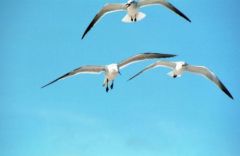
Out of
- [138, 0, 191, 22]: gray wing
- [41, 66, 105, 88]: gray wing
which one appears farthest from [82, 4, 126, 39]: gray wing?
[41, 66, 105, 88]: gray wing

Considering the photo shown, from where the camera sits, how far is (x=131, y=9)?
9336 millimetres

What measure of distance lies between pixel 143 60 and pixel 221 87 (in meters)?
1.81

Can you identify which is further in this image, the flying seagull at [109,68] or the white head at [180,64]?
the white head at [180,64]

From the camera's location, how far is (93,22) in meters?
9.73

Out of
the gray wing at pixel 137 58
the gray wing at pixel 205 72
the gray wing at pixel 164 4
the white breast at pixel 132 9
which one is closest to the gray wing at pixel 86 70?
the gray wing at pixel 137 58

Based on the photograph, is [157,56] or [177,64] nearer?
[157,56]

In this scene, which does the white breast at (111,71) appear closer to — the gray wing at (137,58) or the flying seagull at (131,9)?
the gray wing at (137,58)

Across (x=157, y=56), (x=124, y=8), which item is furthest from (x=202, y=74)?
(x=124, y=8)

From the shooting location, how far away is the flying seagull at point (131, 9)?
939 cm

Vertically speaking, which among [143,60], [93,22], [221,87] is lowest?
[221,87]

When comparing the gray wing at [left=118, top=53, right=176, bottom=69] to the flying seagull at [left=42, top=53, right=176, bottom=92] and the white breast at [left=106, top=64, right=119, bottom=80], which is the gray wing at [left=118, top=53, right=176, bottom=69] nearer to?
the flying seagull at [left=42, top=53, right=176, bottom=92]

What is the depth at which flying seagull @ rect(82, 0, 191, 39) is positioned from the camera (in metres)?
9.39

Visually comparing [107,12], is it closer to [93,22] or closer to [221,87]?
[93,22]

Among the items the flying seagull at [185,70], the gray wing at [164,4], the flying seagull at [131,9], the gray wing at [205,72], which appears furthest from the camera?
the gray wing at [205,72]
